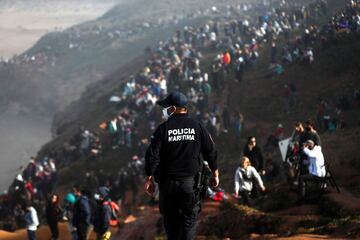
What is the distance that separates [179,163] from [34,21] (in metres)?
151

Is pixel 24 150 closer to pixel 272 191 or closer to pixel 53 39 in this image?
pixel 272 191

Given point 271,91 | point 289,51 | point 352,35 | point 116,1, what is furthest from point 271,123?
point 116,1

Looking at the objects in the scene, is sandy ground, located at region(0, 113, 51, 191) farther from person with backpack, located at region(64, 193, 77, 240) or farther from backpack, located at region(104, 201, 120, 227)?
person with backpack, located at region(64, 193, 77, 240)

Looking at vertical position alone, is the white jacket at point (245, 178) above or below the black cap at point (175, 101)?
below

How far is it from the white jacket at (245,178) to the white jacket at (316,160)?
121 centimetres

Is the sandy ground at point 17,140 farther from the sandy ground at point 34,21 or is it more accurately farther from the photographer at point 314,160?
the sandy ground at point 34,21

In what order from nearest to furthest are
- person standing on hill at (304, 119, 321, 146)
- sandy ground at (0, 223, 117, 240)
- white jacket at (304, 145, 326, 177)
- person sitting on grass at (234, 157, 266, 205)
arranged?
white jacket at (304, 145, 326, 177), person sitting on grass at (234, 157, 266, 205), person standing on hill at (304, 119, 321, 146), sandy ground at (0, 223, 117, 240)

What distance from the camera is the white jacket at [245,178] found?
43.4ft

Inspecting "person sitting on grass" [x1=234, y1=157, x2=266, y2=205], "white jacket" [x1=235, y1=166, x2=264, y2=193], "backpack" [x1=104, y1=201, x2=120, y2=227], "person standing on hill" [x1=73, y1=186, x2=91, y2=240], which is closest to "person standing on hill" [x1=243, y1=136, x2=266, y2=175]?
"person sitting on grass" [x1=234, y1=157, x2=266, y2=205]

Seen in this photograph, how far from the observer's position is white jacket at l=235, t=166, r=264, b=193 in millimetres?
13234

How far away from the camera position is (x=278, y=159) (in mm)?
24375

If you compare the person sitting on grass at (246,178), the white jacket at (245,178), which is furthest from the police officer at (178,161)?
the white jacket at (245,178)

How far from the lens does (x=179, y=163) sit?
22.4 ft

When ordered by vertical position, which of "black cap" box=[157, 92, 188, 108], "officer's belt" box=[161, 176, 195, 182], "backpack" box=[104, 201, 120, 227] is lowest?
"backpack" box=[104, 201, 120, 227]
